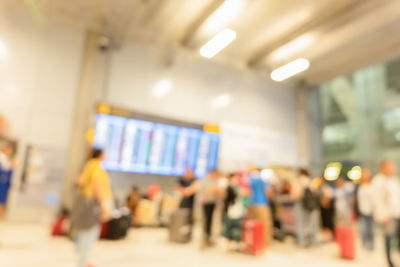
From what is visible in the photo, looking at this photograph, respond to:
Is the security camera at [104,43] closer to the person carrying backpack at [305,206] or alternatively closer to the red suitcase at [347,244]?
the person carrying backpack at [305,206]

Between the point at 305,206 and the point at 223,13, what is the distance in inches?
171

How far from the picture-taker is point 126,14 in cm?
725

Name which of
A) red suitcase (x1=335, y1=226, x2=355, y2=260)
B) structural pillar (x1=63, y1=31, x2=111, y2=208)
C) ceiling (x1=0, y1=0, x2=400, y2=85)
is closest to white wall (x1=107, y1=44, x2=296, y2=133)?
structural pillar (x1=63, y1=31, x2=111, y2=208)

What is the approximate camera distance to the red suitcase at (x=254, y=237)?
4.60 metres

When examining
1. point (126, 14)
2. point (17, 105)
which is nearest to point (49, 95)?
point (17, 105)

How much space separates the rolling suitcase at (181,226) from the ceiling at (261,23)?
11.5 ft

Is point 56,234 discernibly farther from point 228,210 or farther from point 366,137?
point 366,137

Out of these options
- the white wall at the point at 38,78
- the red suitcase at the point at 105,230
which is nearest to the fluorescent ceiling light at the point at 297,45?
the white wall at the point at 38,78

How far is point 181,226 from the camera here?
5188mm

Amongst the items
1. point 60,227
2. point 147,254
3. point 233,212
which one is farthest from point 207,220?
point 60,227

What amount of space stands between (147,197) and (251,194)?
3.00 metres

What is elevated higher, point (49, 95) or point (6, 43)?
point (6, 43)

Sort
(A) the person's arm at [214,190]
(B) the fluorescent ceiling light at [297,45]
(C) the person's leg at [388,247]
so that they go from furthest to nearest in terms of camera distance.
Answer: (B) the fluorescent ceiling light at [297,45]
(A) the person's arm at [214,190]
(C) the person's leg at [388,247]

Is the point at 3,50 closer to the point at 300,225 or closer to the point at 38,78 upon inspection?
the point at 38,78
